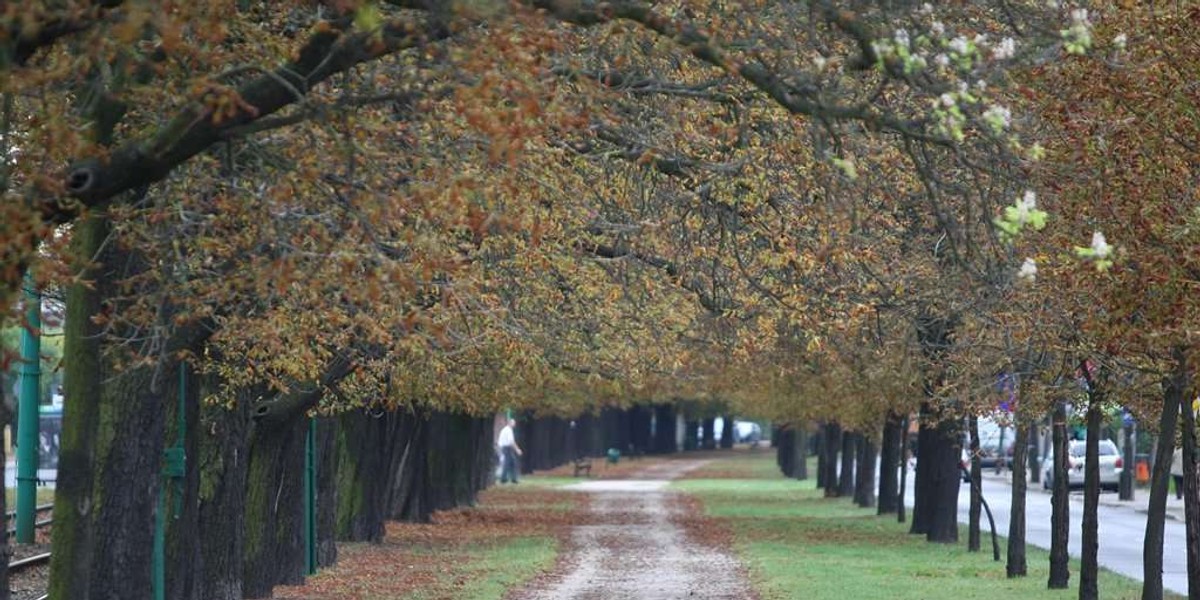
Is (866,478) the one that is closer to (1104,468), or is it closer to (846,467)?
(846,467)

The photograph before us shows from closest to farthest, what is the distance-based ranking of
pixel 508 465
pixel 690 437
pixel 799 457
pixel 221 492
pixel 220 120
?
pixel 220 120
pixel 221 492
pixel 508 465
pixel 799 457
pixel 690 437

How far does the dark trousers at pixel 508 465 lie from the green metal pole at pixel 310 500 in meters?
47.7

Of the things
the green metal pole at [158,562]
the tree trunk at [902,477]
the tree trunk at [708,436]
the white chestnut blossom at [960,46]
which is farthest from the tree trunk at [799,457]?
the white chestnut blossom at [960,46]

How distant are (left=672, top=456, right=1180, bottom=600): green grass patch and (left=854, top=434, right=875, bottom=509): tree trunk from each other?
133 cm

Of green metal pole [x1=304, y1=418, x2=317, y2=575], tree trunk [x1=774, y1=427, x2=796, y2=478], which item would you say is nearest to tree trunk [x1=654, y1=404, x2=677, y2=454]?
tree trunk [x1=774, y1=427, x2=796, y2=478]

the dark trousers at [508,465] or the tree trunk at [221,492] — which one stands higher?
the tree trunk at [221,492]

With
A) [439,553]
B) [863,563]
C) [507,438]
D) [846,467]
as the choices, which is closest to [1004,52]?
[863,563]

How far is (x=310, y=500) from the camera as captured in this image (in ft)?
87.8

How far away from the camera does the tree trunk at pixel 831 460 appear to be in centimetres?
6116

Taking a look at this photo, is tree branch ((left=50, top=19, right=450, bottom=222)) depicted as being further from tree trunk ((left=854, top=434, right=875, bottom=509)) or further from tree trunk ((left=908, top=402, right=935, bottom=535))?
tree trunk ((left=854, top=434, right=875, bottom=509))

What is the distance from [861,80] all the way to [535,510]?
3796cm

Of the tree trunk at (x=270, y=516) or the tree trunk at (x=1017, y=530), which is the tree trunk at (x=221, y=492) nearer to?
the tree trunk at (x=270, y=516)

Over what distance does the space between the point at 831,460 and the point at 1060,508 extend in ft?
127

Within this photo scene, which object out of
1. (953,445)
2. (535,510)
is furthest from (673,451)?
(953,445)
